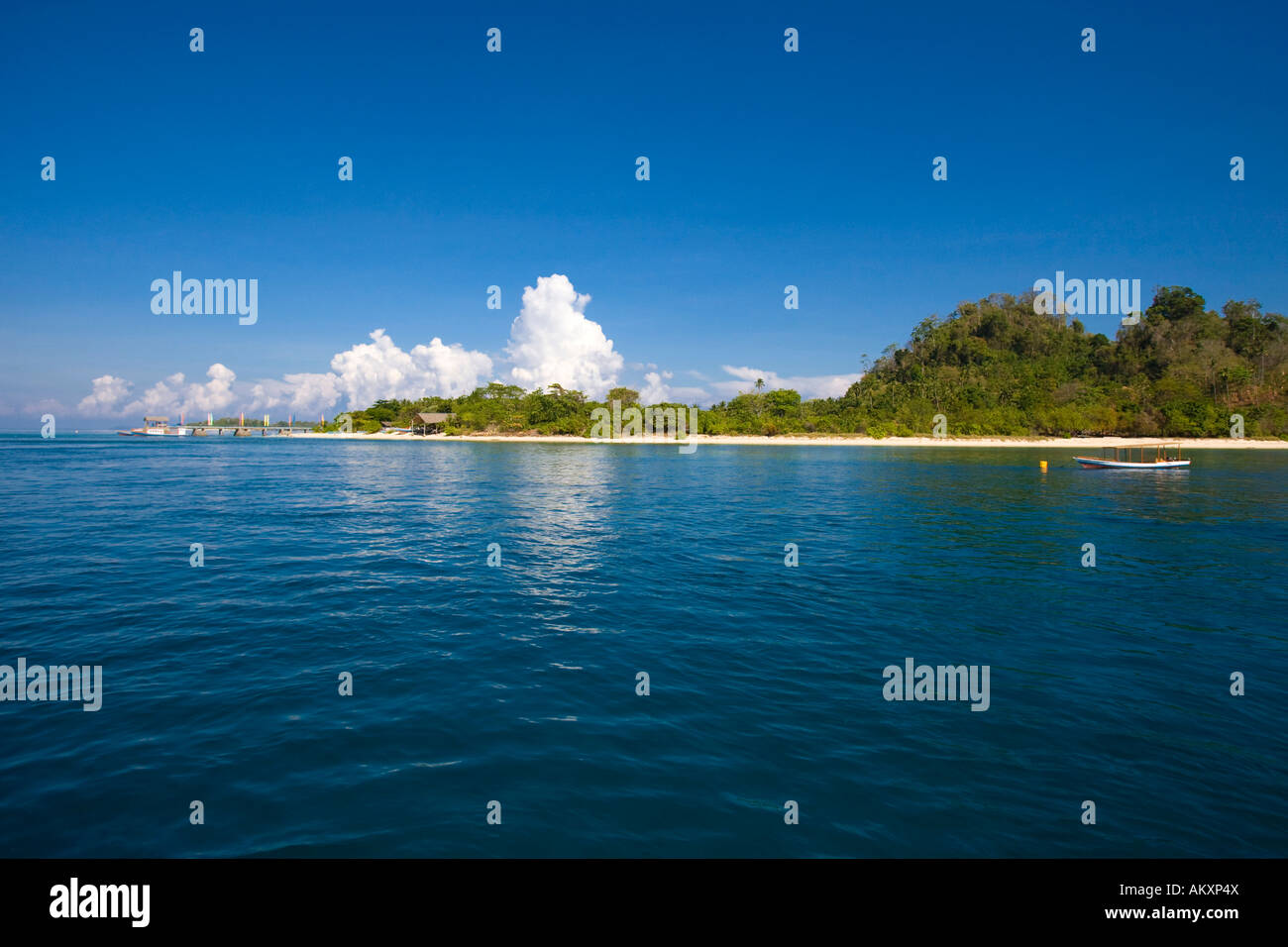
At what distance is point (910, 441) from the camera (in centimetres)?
15275

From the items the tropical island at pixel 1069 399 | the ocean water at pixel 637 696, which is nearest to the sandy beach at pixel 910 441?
the tropical island at pixel 1069 399

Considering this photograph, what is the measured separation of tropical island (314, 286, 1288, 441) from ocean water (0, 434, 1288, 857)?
5705 inches

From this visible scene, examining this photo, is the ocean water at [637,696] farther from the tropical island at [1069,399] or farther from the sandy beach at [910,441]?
the tropical island at [1069,399]

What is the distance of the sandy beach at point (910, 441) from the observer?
4970 inches

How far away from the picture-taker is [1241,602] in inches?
725

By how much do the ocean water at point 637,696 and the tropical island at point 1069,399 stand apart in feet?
475

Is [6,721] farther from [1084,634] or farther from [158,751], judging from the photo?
[1084,634]

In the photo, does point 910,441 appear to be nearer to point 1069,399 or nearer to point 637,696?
point 1069,399

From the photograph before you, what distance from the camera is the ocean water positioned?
25.3ft

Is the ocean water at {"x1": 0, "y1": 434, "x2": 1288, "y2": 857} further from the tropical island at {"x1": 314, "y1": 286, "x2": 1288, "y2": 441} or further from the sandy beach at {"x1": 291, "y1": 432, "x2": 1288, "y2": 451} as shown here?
the tropical island at {"x1": 314, "y1": 286, "x2": 1288, "y2": 441}

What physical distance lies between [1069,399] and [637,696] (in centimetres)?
19213

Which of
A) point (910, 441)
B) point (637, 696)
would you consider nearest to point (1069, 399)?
point (910, 441)
